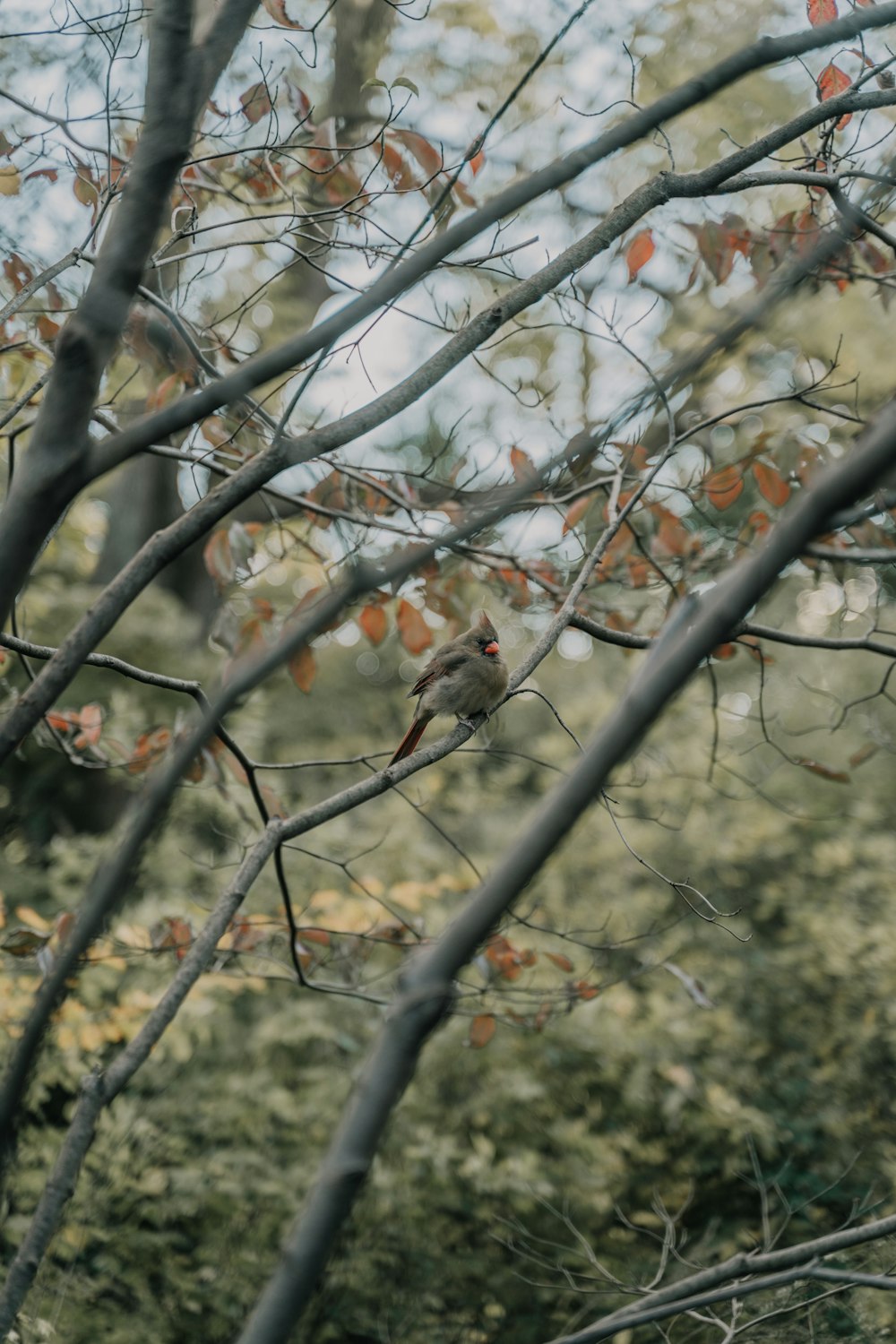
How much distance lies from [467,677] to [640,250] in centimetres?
200

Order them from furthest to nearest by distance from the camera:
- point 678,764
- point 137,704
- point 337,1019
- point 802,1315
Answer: point 137,704
point 678,764
point 337,1019
point 802,1315

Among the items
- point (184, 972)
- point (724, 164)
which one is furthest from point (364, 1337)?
point (724, 164)

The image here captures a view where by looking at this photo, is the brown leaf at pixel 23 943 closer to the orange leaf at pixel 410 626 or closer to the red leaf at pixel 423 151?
the orange leaf at pixel 410 626

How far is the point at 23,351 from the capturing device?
10.7 feet

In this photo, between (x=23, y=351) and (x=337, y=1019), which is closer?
(x=23, y=351)

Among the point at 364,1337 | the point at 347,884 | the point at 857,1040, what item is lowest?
the point at 364,1337

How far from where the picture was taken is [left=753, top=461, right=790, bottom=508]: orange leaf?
3096mm

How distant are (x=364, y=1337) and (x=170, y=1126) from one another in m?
1.27

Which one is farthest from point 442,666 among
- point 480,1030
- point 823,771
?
point 823,771

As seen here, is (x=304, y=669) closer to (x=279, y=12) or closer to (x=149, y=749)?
(x=149, y=749)

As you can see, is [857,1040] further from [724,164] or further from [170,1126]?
[724,164]

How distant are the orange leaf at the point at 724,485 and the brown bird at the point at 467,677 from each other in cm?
122

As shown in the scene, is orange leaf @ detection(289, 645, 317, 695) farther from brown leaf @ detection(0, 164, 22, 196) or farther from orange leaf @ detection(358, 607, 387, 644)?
brown leaf @ detection(0, 164, 22, 196)

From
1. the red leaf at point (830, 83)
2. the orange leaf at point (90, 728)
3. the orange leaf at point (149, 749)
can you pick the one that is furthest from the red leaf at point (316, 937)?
the red leaf at point (830, 83)
